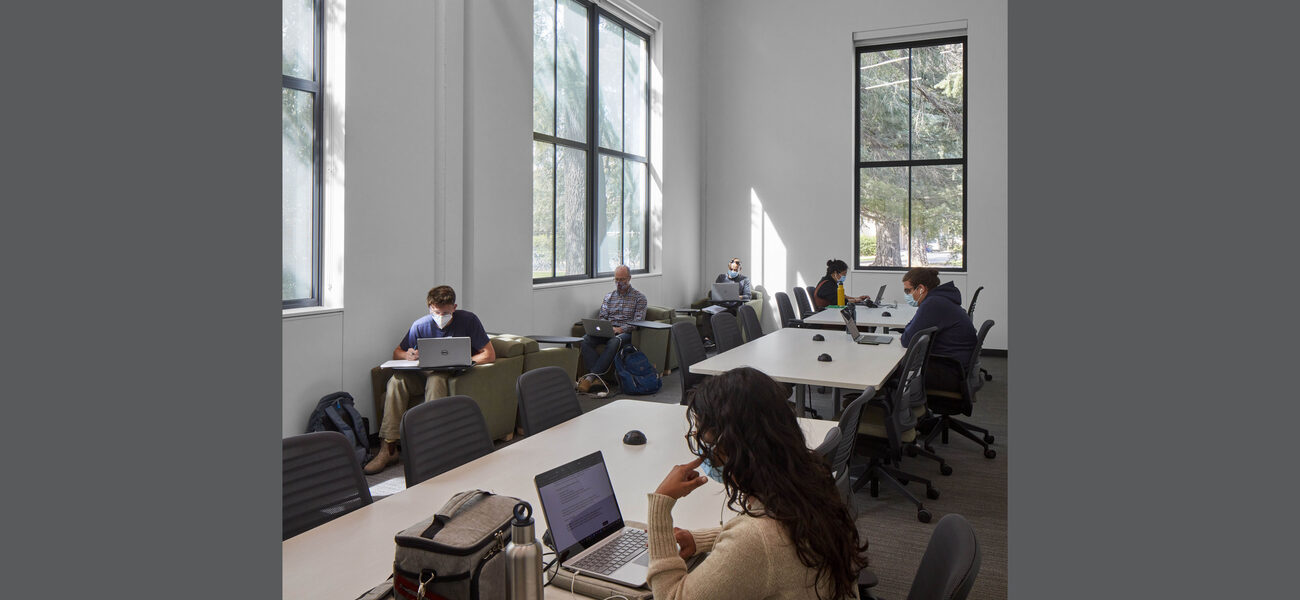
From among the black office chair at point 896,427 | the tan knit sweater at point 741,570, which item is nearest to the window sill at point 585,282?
the black office chair at point 896,427

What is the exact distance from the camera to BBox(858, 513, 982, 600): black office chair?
5.10 feet

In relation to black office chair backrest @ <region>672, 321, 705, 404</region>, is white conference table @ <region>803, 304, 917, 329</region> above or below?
above

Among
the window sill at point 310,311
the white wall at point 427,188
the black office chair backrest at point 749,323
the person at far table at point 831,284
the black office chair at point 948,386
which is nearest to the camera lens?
the black office chair at point 948,386

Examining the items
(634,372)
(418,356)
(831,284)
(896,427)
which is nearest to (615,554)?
(896,427)

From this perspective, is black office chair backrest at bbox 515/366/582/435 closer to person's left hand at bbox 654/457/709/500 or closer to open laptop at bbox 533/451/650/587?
open laptop at bbox 533/451/650/587

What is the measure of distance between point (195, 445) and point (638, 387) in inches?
309

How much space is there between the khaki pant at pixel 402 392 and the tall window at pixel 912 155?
26.8 feet

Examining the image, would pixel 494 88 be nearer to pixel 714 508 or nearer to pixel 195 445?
pixel 714 508

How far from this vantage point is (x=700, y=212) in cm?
1291

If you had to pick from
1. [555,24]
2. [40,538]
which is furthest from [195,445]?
[555,24]

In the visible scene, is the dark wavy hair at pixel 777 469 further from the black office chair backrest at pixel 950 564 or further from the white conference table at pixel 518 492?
the white conference table at pixel 518 492

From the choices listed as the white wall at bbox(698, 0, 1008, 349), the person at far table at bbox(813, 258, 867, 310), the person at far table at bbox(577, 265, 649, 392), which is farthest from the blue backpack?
the white wall at bbox(698, 0, 1008, 349)

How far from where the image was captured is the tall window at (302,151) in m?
5.79

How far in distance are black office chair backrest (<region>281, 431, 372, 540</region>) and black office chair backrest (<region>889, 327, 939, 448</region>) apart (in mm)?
2896
